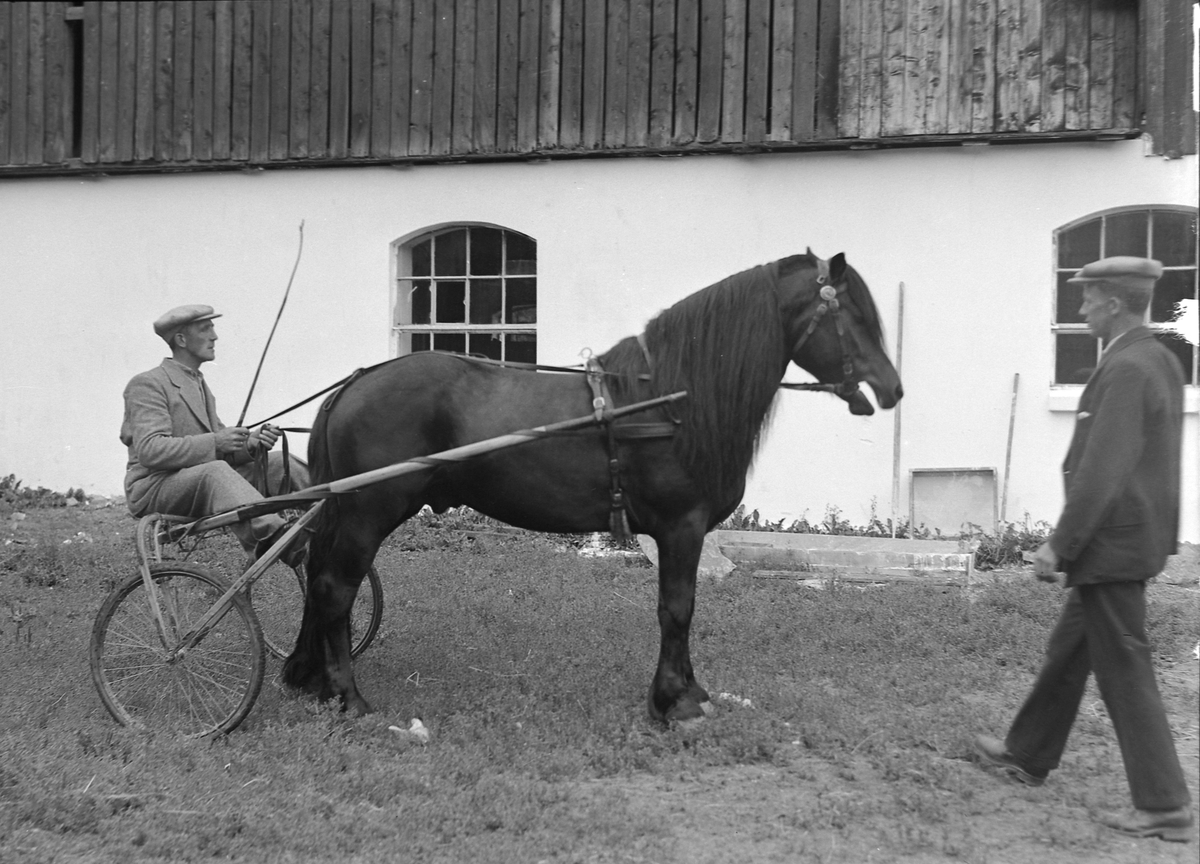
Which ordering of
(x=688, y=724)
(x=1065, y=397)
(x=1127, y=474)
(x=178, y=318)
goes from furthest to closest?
(x=1065, y=397) < (x=178, y=318) < (x=688, y=724) < (x=1127, y=474)

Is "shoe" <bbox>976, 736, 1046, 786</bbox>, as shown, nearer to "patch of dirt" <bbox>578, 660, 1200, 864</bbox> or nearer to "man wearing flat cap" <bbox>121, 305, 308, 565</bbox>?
"patch of dirt" <bbox>578, 660, 1200, 864</bbox>

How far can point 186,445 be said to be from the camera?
17.1 feet

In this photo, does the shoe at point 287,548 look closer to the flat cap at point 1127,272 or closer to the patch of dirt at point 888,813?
the patch of dirt at point 888,813

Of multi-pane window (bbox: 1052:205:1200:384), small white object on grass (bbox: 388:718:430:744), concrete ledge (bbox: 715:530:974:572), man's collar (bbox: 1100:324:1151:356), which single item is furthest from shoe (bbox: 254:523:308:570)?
multi-pane window (bbox: 1052:205:1200:384)

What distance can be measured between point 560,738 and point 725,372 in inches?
66.5

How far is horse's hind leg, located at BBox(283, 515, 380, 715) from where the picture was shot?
17.1 feet

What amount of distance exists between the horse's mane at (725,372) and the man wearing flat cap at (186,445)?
1.90 meters

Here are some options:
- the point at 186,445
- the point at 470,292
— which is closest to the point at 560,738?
the point at 186,445

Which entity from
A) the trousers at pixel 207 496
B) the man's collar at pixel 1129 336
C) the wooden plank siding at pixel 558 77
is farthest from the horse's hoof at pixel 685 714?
the wooden plank siding at pixel 558 77

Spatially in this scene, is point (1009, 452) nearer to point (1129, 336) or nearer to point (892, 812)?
point (1129, 336)

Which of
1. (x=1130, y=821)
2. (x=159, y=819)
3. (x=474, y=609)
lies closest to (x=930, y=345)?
(x=474, y=609)

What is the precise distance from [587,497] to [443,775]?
4.48 feet

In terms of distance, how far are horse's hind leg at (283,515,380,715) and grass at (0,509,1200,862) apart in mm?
167

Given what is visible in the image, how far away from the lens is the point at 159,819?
4.02 meters
